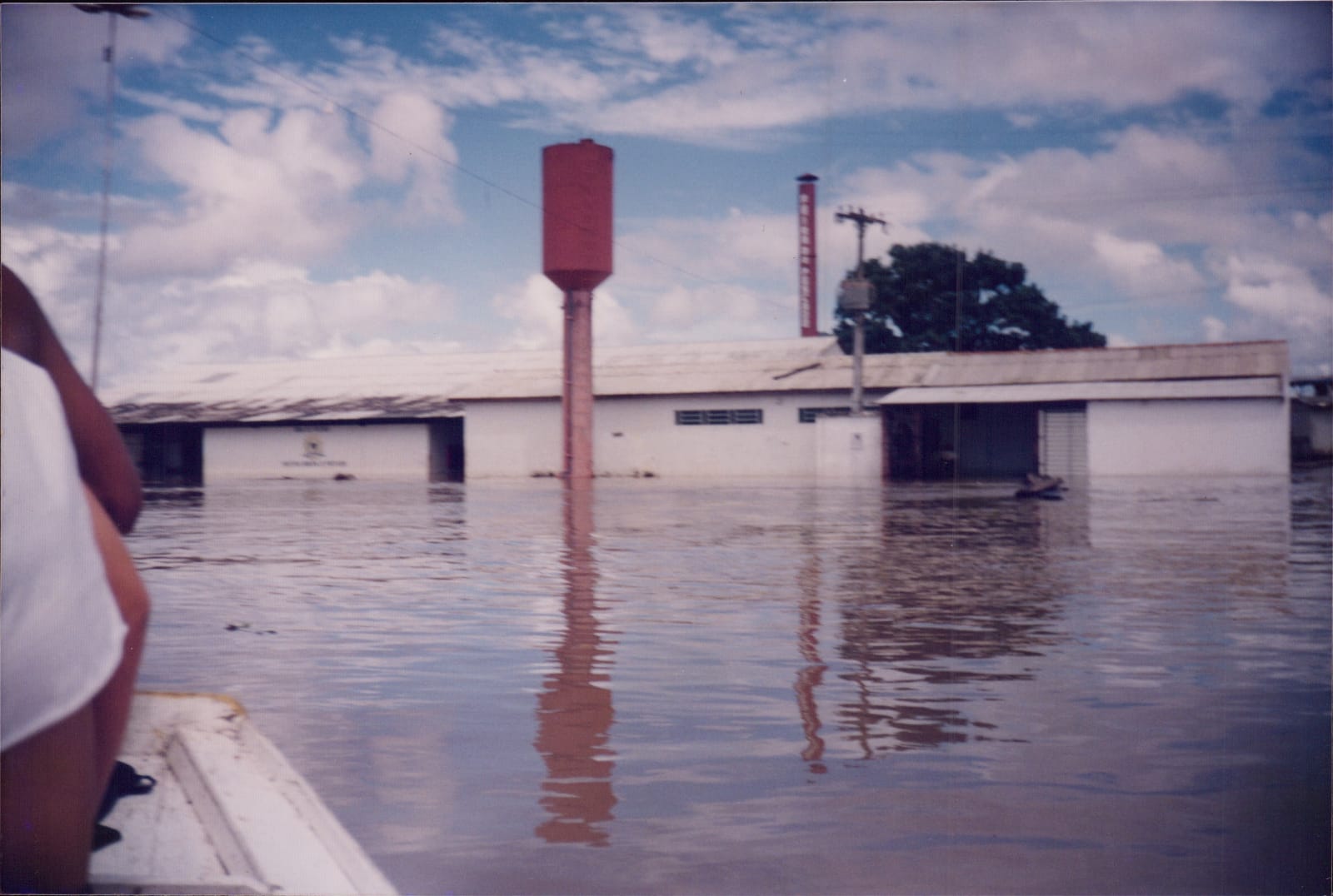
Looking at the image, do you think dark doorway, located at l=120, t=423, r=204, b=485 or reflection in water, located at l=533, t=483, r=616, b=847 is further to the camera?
dark doorway, located at l=120, t=423, r=204, b=485

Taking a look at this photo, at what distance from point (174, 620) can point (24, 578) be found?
266 inches

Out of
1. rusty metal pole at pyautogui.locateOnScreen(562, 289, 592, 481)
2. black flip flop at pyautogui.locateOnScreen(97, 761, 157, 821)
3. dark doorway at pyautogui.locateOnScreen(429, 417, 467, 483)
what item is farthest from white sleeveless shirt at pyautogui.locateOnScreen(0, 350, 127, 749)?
dark doorway at pyautogui.locateOnScreen(429, 417, 467, 483)

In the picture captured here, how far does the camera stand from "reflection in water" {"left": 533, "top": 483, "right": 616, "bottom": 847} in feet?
11.6

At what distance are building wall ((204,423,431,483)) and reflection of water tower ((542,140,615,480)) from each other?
296 inches

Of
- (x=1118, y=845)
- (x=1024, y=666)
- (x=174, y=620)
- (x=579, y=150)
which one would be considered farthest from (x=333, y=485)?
(x=1118, y=845)

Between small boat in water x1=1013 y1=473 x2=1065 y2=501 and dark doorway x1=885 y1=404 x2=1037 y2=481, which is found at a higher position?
dark doorway x1=885 y1=404 x2=1037 y2=481

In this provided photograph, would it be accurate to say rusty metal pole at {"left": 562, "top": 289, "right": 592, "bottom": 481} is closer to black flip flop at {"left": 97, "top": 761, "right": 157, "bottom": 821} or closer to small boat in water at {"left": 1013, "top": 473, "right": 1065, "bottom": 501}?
small boat in water at {"left": 1013, "top": 473, "right": 1065, "bottom": 501}

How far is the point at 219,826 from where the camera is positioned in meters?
2.09

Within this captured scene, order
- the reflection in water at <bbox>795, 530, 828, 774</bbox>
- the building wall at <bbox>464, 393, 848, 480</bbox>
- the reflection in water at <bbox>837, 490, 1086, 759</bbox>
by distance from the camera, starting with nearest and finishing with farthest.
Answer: the reflection in water at <bbox>795, 530, 828, 774</bbox>
the reflection in water at <bbox>837, 490, 1086, 759</bbox>
the building wall at <bbox>464, 393, 848, 480</bbox>

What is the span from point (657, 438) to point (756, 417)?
3.24 m

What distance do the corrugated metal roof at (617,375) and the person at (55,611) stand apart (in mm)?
33863

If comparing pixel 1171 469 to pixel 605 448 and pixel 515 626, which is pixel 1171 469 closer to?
pixel 605 448

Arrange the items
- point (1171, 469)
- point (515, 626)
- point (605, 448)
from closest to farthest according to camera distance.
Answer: point (515, 626), point (1171, 469), point (605, 448)

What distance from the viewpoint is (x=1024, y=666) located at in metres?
5.83
